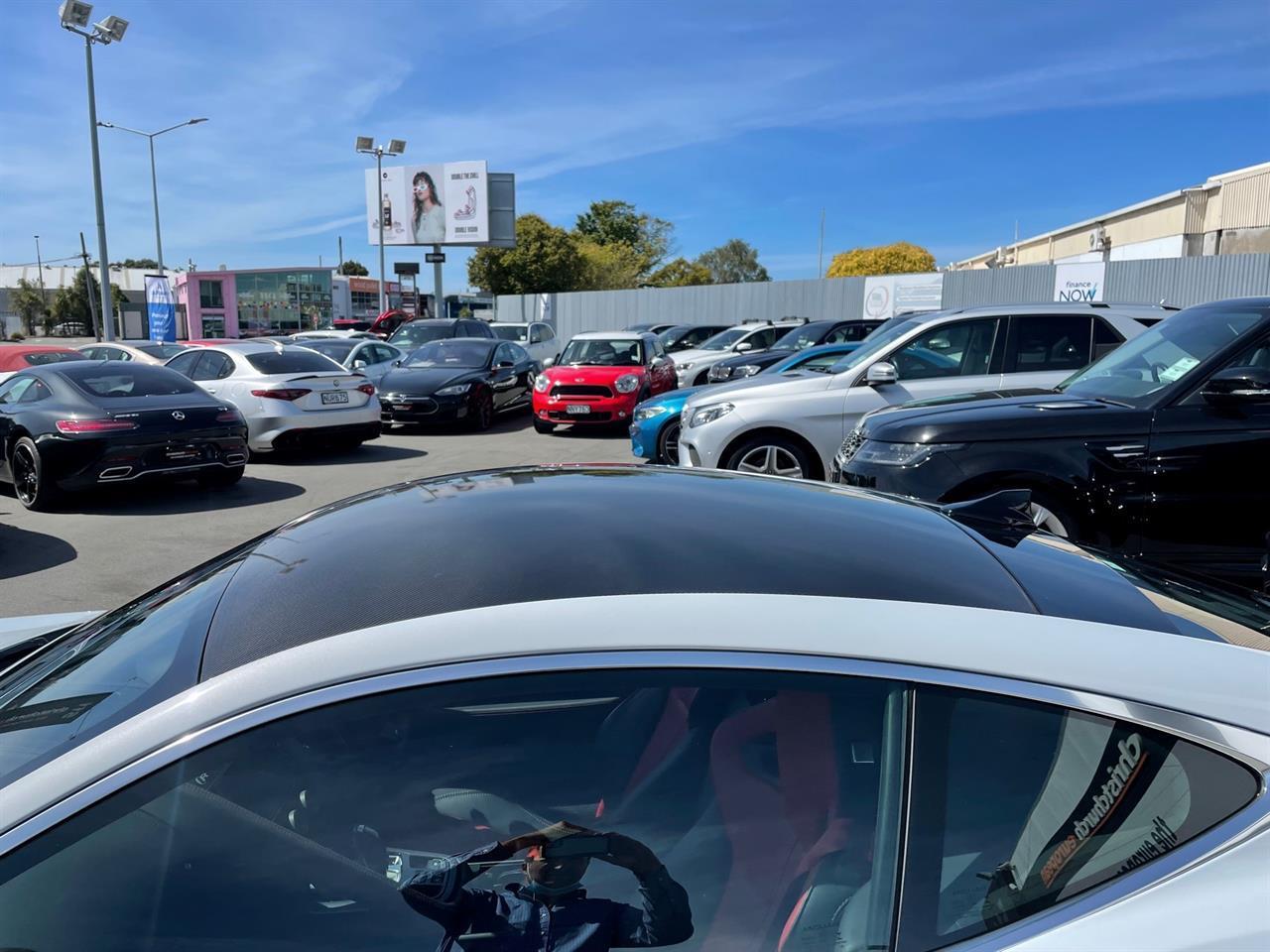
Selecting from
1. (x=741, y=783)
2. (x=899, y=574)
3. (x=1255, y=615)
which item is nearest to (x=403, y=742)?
(x=741, y=783)

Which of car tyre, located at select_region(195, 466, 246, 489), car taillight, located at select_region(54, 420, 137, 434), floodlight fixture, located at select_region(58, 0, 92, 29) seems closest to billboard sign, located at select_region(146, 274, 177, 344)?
floodlight fixture, located at select_region(58, 0, 92, 29)

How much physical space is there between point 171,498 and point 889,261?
7321cm

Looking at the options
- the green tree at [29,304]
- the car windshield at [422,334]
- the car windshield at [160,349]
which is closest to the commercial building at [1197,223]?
the car windshield at [422,334]

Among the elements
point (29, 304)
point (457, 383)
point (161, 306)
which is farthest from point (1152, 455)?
point (29, 304)

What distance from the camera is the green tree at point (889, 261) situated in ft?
246

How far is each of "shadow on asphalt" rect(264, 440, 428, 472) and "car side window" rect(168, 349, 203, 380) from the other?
160cm

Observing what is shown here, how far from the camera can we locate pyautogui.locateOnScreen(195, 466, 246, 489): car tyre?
9.72 metres

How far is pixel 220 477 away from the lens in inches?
398

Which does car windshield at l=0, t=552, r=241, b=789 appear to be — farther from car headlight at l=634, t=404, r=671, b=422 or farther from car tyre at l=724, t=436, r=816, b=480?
car headlight at l=634, t=404, r=671, b=422

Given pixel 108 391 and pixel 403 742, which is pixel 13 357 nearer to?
pixel 108 391

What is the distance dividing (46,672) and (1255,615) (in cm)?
257

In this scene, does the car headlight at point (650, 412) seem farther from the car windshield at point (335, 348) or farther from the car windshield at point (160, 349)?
the car windshield at point (335, 348)

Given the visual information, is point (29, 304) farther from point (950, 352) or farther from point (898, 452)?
point (898, 452)

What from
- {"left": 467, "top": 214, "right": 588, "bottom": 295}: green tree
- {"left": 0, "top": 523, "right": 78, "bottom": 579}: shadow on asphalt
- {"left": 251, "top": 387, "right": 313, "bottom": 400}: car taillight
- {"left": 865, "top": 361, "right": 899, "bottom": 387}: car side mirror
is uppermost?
{"left": 467, "top": 214, "right": 588, "bottom": 295}: green tree
